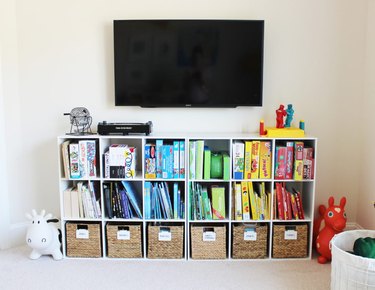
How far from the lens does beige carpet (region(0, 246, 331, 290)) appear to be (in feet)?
8.45

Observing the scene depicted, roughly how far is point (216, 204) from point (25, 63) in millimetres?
1834

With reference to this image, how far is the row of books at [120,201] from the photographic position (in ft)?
9.71

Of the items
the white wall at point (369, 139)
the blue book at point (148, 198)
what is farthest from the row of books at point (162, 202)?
the white wall at point (369, 139)

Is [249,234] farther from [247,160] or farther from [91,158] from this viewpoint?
[91,158]

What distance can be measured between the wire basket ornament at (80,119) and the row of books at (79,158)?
148 millimetres

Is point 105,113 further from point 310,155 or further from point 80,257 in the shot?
point 310,155

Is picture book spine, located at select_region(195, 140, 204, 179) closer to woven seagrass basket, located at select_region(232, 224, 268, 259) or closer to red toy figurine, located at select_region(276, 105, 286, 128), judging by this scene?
woven seagrass basket, located at select_region(232, 224, 268, 259)

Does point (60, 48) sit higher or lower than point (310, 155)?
higher

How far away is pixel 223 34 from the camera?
118 inches

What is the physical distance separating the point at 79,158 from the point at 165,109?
0.76 m

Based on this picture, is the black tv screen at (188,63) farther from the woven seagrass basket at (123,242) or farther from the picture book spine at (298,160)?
the woven seagrass basket at (123,242)

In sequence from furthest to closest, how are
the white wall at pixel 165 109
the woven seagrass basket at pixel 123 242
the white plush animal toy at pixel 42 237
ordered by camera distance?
the white wall at pixel 165 109
the woven seagrass basket at pixel 123 242
the white plush animal toy at pixel 42 237

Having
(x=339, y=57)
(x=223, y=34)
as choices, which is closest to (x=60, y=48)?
(x=223, y=34)

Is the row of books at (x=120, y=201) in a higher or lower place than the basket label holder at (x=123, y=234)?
higher
